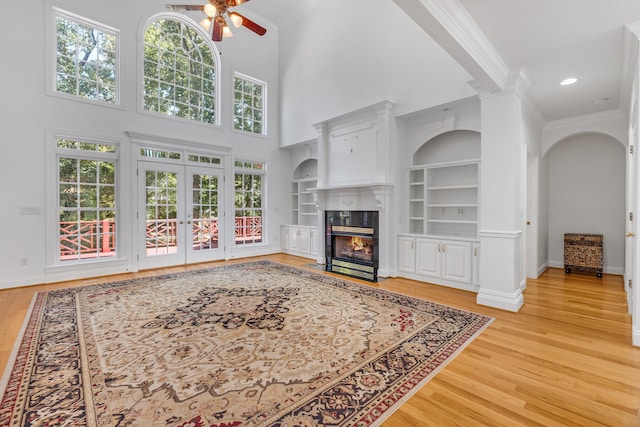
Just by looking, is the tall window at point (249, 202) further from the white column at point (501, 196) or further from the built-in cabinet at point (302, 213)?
the white column at point (501, 196)

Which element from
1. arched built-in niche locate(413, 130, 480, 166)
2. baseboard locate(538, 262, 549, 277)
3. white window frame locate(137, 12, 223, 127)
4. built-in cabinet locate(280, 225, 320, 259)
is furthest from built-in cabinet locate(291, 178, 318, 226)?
baseboard locate(538, 262, 549, 277)

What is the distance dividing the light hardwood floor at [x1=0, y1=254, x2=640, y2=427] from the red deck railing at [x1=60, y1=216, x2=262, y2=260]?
1.32m

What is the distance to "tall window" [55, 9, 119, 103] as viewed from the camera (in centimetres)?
498

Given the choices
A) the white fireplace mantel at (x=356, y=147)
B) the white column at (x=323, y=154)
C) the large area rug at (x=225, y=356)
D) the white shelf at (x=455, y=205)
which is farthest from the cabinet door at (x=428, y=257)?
the white column at (x=323, y=154)

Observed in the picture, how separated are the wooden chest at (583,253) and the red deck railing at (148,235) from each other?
6.49 m

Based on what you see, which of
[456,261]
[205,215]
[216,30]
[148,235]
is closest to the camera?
[216,30]

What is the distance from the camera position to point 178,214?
6.11 m

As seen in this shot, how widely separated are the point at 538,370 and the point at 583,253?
4267 mm

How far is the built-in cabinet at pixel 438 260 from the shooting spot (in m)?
4.29

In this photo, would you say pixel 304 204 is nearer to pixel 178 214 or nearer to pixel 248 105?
pixel 248 105

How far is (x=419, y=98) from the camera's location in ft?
15.6

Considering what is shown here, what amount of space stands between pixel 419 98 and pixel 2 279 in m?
7.04

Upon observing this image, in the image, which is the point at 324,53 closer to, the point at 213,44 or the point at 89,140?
the point at 213,44

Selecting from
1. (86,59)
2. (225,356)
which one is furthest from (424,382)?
(86,59)
